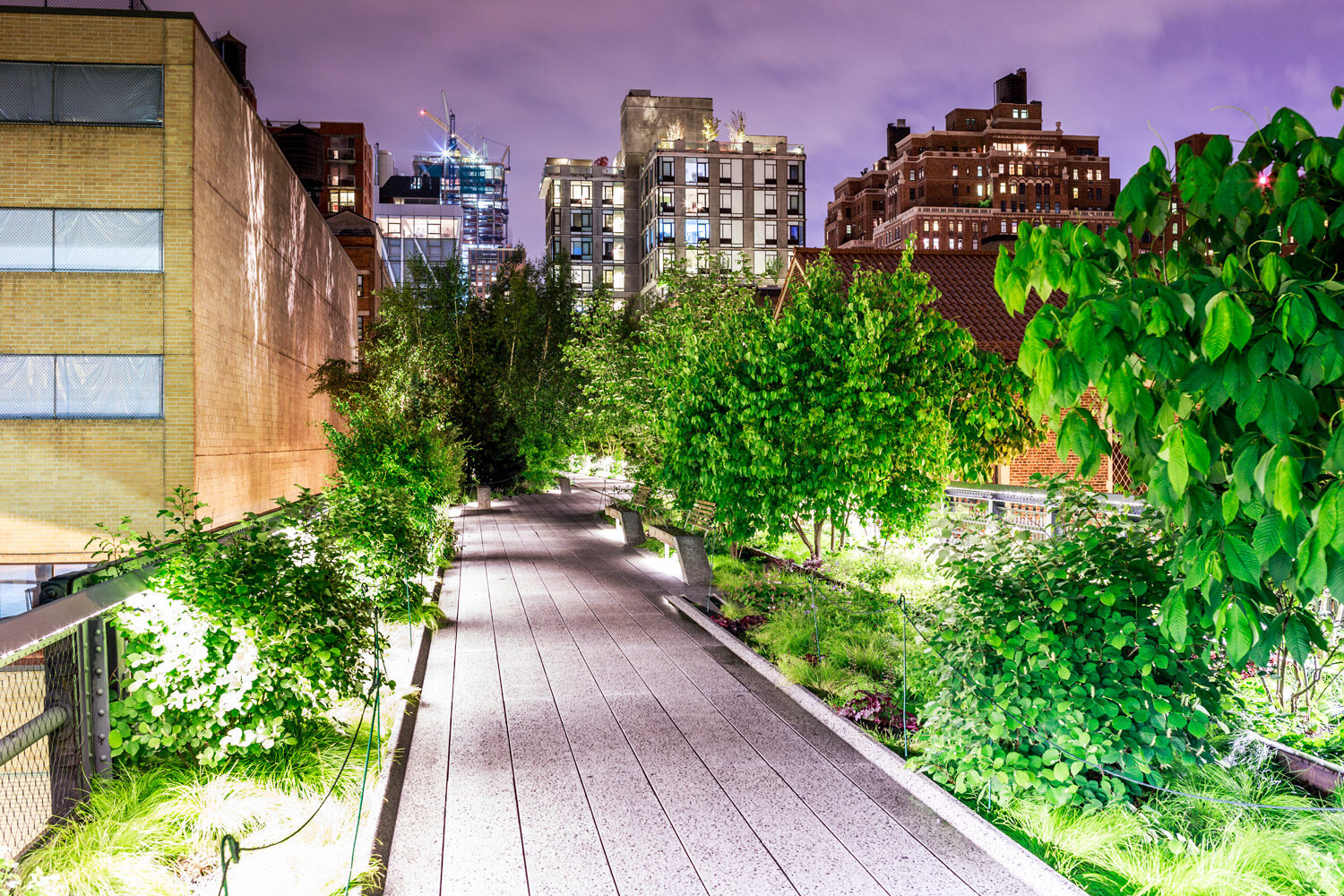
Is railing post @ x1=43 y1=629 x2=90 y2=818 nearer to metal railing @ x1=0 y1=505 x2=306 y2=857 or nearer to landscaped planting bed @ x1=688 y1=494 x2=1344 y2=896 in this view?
metal railing @ x1=0 y1=505 x2=306 y2=857

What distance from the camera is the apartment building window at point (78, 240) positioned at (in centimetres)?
2144

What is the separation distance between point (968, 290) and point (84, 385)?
23.4 metres

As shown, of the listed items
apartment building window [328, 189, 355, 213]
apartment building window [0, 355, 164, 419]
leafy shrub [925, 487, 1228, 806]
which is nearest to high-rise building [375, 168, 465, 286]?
apartment building window [328, 189, 355, 213]

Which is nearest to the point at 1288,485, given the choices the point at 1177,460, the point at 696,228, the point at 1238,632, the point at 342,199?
the point at 1177,460

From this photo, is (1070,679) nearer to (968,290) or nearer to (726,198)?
(968,290)

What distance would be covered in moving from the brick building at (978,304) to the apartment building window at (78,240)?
15.4 meters

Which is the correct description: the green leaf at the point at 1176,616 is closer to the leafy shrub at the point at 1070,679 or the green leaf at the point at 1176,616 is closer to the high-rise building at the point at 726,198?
the leafy shrub at the point at 1070,679

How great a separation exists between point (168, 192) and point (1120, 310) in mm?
23354

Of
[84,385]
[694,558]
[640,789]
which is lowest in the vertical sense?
[640,789]

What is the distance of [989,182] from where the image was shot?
13812cm

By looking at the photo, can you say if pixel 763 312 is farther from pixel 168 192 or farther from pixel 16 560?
pixel 16 560

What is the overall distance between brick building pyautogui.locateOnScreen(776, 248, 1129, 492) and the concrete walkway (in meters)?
16.8

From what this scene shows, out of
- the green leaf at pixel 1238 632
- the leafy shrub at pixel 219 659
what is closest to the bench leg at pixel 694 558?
the leafy shrub at pixel 219 659

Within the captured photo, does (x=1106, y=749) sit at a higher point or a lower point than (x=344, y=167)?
lower
